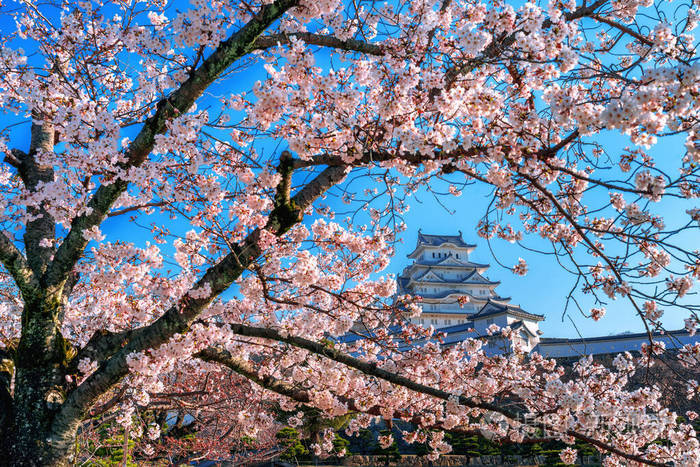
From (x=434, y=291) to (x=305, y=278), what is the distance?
42.0 m

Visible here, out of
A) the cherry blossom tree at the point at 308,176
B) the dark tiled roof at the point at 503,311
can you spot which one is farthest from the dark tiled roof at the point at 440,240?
the cherry blossom tree at the point at 308,176

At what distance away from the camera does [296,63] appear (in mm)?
3600

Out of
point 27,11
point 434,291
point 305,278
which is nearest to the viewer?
point 305,278

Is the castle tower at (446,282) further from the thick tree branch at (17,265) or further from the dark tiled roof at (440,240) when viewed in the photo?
the thick tree branch at (17,265)

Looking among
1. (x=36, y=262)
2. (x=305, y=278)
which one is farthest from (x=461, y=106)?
(x=36, y=262)

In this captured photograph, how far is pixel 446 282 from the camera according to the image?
45.1 meters

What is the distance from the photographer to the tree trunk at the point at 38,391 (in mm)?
4297

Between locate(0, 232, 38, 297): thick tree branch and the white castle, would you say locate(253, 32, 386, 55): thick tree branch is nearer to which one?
locate(0, 232, 38, 297): thick tree branch

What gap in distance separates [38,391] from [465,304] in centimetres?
3012

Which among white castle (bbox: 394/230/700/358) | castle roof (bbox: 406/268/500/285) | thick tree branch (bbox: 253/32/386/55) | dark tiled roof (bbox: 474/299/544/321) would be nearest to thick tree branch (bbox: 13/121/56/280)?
thick tree branch (bbox: 253/32/386/55)

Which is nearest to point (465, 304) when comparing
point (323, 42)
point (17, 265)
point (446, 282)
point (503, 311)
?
point (503, 311)

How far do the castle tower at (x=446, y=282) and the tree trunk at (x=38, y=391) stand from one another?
29808 millimetres

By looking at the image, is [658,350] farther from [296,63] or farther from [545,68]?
[296,63]

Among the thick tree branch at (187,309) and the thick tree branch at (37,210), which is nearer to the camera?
the thick tree branch at (187,309)
